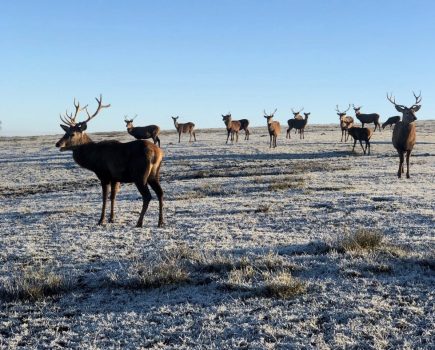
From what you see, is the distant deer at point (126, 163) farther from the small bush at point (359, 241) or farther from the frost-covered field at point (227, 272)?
the small bush at point (359, 241)

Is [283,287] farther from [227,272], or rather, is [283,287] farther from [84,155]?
[84,155]

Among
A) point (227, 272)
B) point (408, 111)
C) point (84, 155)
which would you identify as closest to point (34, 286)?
point (227, 272)

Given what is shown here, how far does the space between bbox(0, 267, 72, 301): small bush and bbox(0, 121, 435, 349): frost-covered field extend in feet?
0.11

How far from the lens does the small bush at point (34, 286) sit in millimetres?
5320

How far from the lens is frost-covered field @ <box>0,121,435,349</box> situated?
435cm

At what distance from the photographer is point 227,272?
19.4ft

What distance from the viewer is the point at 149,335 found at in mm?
4363

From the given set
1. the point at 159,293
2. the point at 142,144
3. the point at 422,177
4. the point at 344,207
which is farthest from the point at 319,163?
the point at 159,293

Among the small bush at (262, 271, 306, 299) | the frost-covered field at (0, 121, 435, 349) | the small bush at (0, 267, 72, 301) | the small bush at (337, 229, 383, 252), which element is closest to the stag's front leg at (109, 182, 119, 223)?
the frost-covered field at (0, 121, 435, 349)

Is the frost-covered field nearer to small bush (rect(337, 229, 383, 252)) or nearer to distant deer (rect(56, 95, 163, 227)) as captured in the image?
small bush (rect(337, 229, 383, 252))

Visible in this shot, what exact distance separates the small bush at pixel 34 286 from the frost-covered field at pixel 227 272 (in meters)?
0.03

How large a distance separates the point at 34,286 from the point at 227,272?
236cm

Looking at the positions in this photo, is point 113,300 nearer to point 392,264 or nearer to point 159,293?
point 159,293

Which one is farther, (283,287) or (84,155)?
(84,155)
